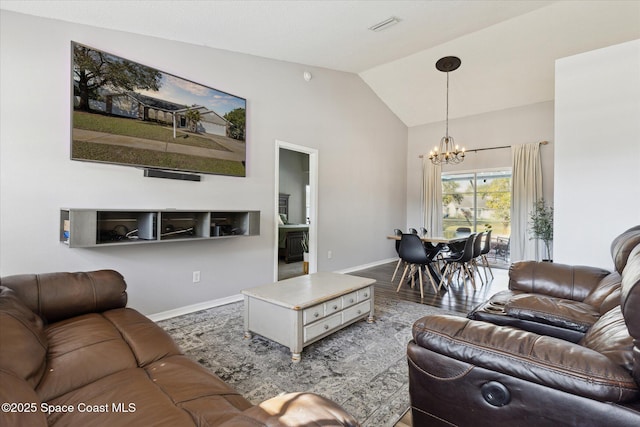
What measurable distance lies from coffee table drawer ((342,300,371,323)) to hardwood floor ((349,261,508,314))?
103cm

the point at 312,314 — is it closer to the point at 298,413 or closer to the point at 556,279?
the point at 298,413

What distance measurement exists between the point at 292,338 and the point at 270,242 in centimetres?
213

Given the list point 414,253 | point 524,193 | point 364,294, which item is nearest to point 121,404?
point 364,294

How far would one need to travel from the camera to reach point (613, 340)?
3.64 ft

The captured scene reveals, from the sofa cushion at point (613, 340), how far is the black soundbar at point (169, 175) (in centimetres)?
349

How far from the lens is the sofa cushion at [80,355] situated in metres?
1.24

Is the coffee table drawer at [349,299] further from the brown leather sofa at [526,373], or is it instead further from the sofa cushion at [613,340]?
the sofa cushion at [613,340]

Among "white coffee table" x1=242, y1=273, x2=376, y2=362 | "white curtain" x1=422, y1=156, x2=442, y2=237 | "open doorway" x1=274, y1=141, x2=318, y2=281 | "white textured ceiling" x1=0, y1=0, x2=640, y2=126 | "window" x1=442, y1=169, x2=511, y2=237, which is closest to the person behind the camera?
"white coffee table" x1=242, y1=273, x2=376, y2=362

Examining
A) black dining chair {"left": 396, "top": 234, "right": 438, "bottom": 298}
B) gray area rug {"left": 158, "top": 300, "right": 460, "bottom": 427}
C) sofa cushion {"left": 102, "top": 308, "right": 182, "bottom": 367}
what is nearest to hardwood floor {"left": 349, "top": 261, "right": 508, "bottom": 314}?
black dining chair {"left": 396, "top": 234, "right": 438, "bottom": 298}

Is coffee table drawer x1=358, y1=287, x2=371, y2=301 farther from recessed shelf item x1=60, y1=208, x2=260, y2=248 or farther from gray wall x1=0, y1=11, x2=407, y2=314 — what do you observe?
gray wall x1=0, y1=11, x2=407, y2=314

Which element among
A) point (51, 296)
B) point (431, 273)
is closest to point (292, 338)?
point (51, 296)

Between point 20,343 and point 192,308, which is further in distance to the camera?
point 192,308

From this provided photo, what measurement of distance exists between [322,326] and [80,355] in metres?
1.67

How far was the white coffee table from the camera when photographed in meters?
2.38
